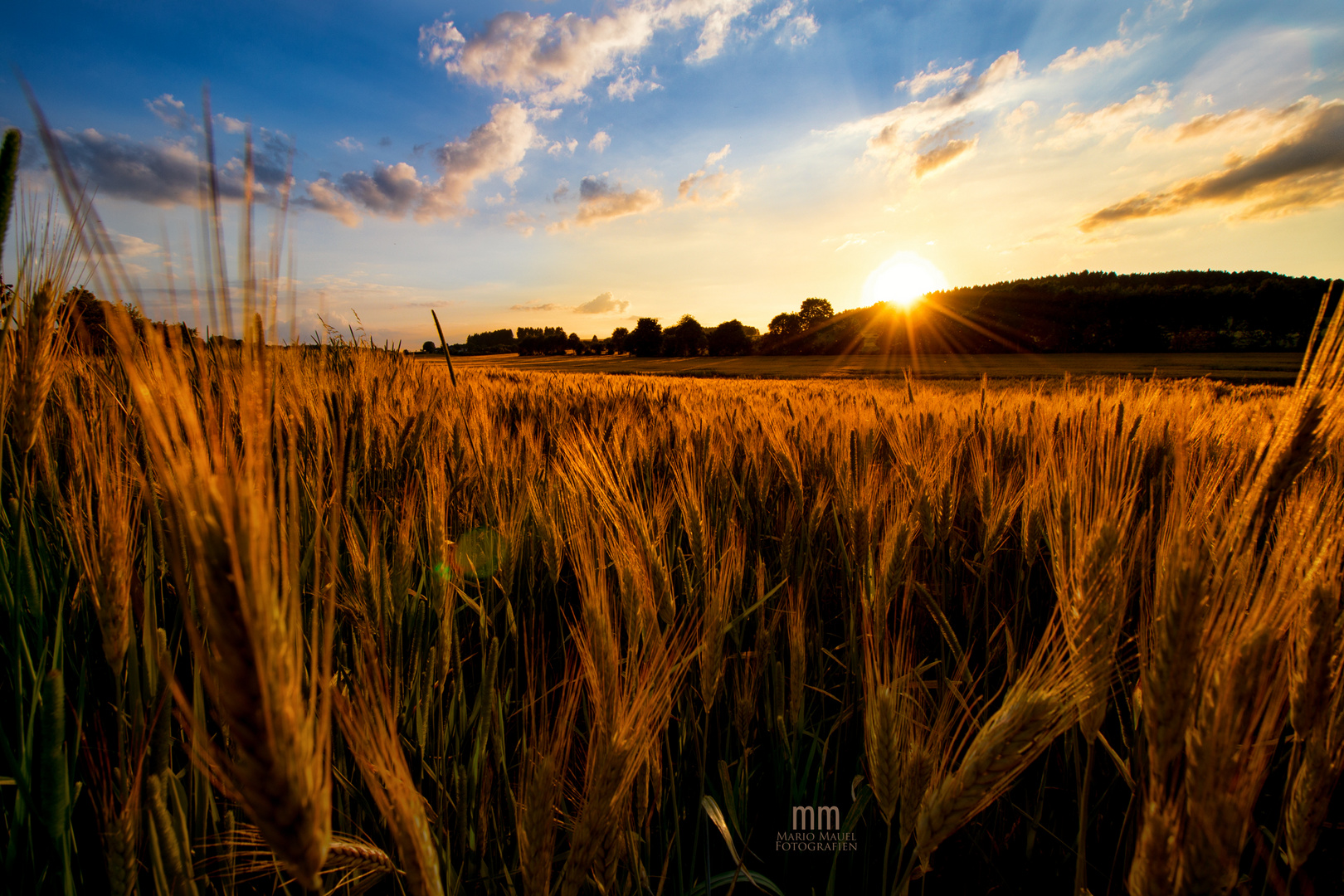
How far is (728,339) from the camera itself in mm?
57844

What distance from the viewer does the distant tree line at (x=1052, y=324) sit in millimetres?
39094

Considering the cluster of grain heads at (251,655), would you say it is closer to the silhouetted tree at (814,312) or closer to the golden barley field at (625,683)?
the golden barley field at (625,683)

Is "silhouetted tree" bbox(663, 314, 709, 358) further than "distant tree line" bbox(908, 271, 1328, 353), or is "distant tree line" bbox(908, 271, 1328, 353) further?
"silhouetted tree" bbox(663, 314, 709, 358)

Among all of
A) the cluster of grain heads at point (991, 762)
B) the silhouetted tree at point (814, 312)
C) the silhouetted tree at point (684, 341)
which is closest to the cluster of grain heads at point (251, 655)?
the cluster of grain heads at point (991, 762)

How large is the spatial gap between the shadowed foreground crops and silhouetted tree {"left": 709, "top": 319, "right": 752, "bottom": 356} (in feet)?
183

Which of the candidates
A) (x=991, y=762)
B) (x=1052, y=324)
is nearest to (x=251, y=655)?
(x=991, y=762)

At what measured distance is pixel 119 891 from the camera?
0.55 meters

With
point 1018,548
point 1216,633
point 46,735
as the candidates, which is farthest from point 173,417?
point 1018,548

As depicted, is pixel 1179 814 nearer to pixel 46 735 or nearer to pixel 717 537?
pixel 717 537

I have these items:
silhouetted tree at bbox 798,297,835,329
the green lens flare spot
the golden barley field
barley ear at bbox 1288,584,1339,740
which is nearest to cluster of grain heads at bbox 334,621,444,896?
the golden barley field

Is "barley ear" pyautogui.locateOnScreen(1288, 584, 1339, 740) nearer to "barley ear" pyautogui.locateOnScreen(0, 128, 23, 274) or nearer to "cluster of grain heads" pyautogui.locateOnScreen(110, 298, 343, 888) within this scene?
"cluster of grain heads" pyautogui.locateOnScreen(110, 298, 343, 888)

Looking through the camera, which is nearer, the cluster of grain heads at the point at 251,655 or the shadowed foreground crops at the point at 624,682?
the cluster of grain heads at the point at 251,655

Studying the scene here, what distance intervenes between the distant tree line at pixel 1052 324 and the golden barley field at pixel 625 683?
150 ft

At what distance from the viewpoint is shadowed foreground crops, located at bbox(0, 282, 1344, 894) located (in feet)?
1.66
